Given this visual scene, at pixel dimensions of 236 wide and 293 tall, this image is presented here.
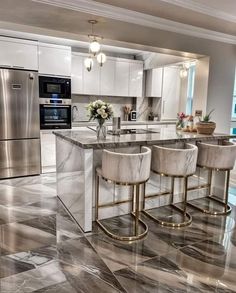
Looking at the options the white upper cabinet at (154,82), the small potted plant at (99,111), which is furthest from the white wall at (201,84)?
the small potted plant at (99,111)

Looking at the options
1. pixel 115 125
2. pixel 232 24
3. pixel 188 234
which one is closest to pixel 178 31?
pixel 232 24

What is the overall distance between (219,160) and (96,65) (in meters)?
3.61

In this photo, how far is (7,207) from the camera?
11.4 feet

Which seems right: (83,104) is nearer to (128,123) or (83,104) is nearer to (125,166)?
(128,123)

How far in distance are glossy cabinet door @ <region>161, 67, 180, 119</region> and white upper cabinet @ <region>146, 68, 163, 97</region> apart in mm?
121

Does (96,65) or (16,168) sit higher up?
(96,65)

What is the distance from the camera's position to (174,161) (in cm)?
289

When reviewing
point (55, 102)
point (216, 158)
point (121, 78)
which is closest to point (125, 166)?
point (216, 158)

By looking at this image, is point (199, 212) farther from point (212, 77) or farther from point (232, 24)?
point (232, 24)

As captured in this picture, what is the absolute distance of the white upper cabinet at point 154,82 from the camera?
6336 mm

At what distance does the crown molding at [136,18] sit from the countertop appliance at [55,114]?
2.28 meters

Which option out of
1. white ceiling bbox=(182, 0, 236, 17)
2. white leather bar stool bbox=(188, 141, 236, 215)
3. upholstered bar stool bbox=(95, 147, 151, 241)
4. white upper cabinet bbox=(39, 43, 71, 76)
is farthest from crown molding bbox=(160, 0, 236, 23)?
white upper cabinet bbox=(39, 43, 71, 76)

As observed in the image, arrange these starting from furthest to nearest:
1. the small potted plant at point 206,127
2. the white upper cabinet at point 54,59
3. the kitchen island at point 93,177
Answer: the white upper cabinet at point 54,59 → the small potted plant at point 206,127 → the kitchen island at point 93,177

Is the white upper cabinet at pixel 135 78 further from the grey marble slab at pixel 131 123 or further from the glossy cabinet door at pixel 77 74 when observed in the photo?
the glossy cabinet door at pixel 77 74
